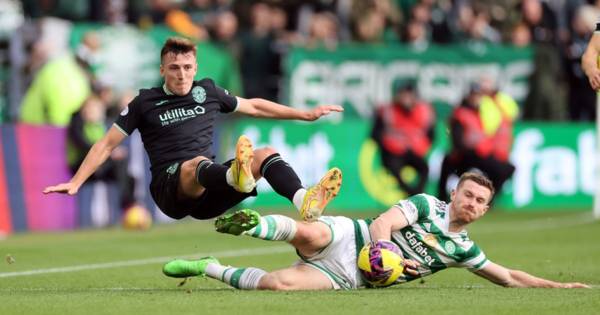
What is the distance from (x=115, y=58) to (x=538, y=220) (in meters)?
6.52

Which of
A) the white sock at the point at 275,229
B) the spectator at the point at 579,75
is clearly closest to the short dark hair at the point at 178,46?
the white sock at the point at 275,229

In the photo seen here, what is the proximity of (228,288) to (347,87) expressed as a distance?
12.3 m

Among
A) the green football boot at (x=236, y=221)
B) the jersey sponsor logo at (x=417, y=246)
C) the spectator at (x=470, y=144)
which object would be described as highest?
the green football boot at (x=236, y=221)

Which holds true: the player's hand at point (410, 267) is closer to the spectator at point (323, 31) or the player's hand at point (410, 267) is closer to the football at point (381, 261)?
the football at point (381, 261)

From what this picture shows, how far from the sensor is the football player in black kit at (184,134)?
1078 cm

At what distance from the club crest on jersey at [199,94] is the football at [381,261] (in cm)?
218

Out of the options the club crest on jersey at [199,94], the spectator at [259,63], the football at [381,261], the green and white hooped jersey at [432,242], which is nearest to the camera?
the football at [381,261]

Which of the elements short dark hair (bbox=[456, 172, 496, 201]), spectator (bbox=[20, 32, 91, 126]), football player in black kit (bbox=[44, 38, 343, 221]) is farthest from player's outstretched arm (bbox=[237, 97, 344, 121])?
spectator (bbox=[20, 32, 91, 126])

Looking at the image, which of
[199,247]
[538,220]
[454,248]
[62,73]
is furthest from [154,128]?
[538,220]

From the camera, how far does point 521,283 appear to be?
34.2 ft

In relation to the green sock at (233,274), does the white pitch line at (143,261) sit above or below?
below

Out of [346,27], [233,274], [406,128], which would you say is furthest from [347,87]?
[233,274]

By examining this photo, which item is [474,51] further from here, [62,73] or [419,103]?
[62,73]

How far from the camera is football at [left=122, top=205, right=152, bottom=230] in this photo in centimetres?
1933
